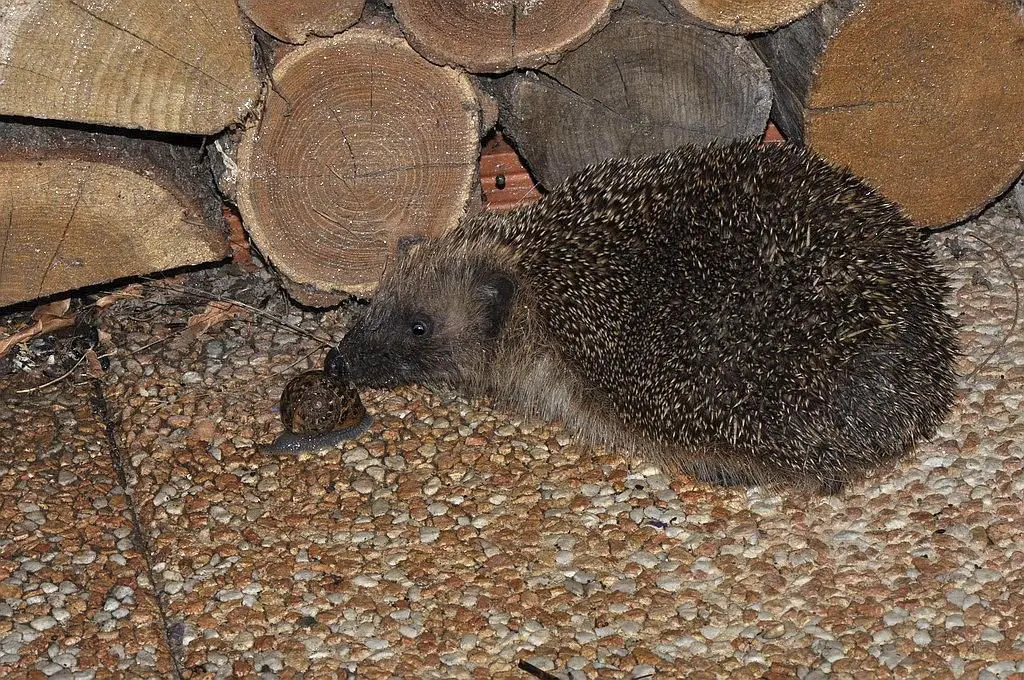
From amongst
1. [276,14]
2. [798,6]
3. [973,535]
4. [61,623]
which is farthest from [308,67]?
[973,535]

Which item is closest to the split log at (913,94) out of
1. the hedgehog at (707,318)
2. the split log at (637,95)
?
the split log at (637,95)

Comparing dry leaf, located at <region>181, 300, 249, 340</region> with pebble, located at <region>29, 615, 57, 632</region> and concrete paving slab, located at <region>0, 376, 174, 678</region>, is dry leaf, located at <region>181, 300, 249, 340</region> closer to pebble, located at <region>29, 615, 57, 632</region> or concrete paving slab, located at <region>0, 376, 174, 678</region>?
concrete paving slab, located at <region>0, 376, 174, 678</region>

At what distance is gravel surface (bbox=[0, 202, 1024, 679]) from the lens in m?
4.61

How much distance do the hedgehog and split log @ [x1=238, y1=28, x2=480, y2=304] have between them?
227 mm

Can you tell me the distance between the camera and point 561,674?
4512mm

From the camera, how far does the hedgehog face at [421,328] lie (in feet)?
19.6

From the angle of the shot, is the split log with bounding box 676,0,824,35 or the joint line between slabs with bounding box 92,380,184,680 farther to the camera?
the split log with bounding box 676,0,824,35

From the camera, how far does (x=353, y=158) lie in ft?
18.8

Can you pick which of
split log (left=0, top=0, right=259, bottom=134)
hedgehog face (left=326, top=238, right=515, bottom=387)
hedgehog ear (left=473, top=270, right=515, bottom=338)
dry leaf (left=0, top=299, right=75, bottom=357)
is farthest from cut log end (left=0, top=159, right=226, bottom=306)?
hedgehog ear (left=473, top=270, right=515, bottom=338)

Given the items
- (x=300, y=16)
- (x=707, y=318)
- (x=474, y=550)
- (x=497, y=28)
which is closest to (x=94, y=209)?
(x=300, y=16)

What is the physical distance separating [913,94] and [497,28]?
76.6 inches

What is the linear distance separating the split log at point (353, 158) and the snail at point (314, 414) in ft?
2.01

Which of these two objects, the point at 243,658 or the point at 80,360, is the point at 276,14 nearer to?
the point at 80,360

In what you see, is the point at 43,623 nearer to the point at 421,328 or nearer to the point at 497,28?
the point at 421,328
